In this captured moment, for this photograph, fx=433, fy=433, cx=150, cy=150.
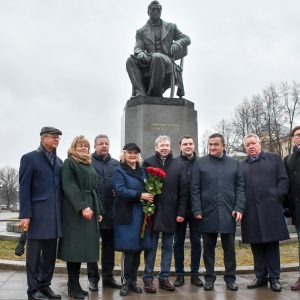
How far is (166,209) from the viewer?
5.61 meters

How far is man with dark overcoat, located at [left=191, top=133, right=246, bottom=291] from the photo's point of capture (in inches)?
221

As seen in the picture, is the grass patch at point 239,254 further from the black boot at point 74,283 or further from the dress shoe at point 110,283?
the black boot at point 74,283

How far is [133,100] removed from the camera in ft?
35.3

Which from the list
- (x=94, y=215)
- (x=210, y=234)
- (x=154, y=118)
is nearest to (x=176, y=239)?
(x=210, y=234)

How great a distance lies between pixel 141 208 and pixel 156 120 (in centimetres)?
528

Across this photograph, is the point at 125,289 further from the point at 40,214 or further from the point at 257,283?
the point at 257,283

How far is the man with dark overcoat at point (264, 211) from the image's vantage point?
573cm

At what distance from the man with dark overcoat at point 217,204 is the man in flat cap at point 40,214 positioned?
182 centimetres

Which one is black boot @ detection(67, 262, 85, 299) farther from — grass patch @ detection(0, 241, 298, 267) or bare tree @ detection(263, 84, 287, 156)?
bare tree @ detection(263, 84, 287, 156)

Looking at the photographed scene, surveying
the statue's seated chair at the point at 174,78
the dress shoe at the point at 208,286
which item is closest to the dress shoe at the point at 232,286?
the dress shoe at the point at 208,286

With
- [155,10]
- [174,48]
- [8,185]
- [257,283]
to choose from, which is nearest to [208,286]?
[257,283]

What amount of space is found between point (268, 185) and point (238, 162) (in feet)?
1.65

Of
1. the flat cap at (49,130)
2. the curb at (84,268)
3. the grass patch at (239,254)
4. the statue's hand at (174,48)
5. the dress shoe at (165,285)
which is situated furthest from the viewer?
the statue's hand at (174,48)

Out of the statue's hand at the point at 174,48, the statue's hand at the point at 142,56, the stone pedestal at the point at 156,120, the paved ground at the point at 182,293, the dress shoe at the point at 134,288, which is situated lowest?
the paved ground at the point at 182,293
